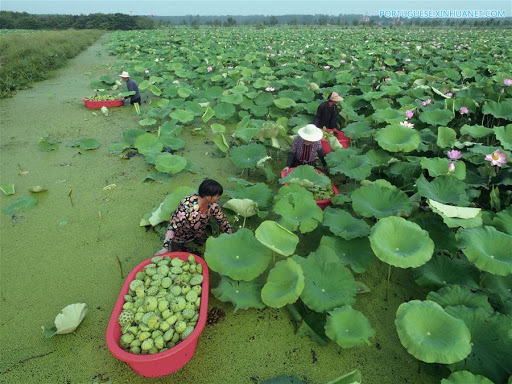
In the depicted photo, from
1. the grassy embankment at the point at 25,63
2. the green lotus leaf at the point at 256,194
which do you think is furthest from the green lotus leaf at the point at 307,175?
the grassy embankment at the point at 25,63

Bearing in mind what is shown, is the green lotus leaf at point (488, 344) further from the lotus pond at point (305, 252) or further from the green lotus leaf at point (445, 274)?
the green lotus leaf at point (445, 274)

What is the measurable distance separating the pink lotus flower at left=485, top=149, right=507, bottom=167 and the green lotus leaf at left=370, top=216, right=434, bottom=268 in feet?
5.00

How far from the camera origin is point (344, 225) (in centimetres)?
253

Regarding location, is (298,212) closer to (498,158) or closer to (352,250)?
(352,250)

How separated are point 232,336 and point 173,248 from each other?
933mm

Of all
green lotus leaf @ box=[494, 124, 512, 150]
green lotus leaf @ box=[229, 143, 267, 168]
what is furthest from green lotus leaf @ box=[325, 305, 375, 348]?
green lotus leaf @ box=[494, 124, 512, 150]

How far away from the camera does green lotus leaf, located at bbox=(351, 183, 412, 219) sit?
8.23 ft

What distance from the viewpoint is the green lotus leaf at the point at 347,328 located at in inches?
70.2

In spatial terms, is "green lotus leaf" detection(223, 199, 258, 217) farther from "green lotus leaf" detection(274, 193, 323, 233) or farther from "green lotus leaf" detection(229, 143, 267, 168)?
"green lotus leaf" detection(229, 143, 267, 168)

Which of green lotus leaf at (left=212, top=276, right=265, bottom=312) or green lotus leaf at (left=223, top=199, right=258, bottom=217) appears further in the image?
green lotus leaf at (left=223, top=199, right=258, bottom=217)

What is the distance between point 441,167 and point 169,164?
2.91 m

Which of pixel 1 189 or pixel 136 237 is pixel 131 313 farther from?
pixel 1 189

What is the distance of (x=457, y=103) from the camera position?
4.53 meters

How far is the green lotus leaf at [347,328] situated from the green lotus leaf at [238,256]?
549mm
